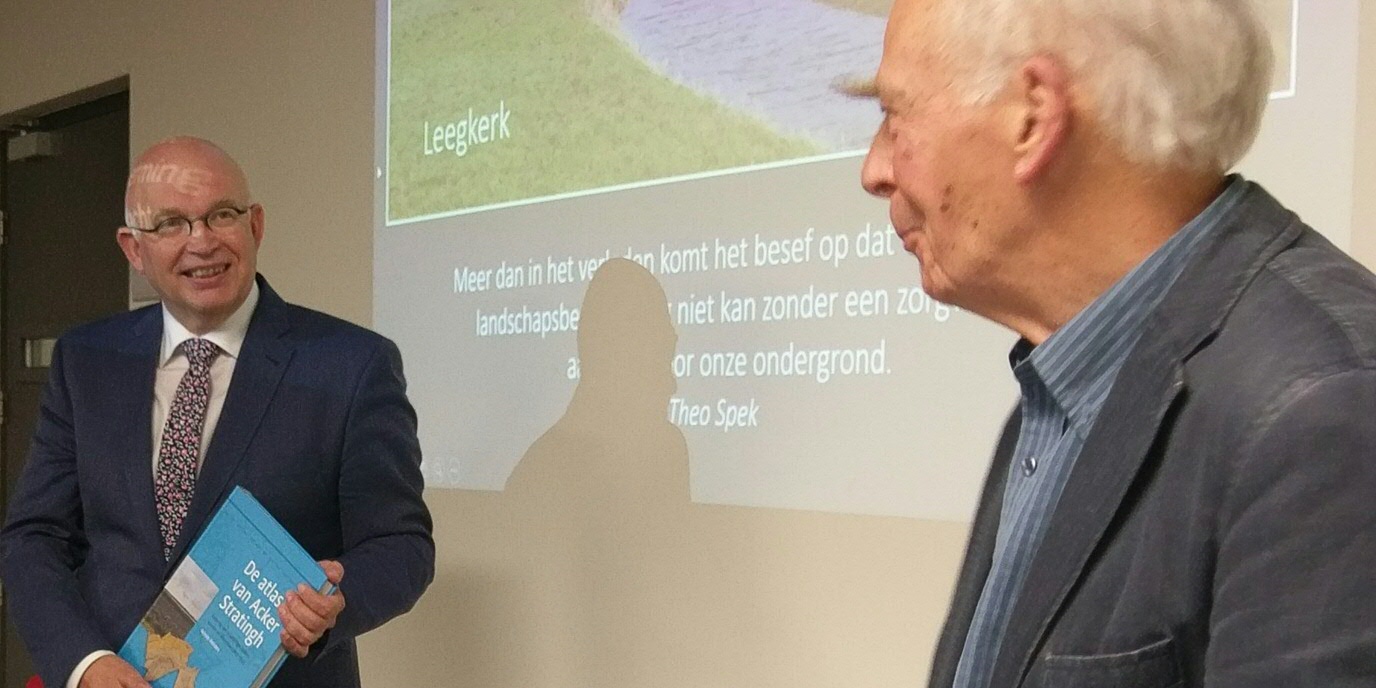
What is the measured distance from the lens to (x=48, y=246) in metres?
4.44

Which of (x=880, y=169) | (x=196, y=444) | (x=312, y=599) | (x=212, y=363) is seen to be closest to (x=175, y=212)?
(x=212, y=363)

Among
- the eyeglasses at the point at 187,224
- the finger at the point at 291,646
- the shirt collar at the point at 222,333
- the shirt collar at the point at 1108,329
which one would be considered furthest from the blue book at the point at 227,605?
the shirt collar at the point at 1108,329

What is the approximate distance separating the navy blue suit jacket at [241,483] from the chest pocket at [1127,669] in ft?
3.92

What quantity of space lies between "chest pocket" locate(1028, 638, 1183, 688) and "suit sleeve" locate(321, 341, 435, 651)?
3.90 ft

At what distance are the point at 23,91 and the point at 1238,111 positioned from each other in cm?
477

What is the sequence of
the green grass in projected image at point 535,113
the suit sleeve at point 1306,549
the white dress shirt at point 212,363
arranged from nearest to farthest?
the suit sleeve at point 1306,549, the white dress shirt at point 212,363, the green grass in projected image at point 535,113

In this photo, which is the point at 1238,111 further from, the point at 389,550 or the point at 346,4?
the point at 346,4

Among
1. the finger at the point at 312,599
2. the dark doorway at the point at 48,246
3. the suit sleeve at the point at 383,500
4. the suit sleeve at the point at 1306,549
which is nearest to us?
the suit sleeve at the point at 1306,549

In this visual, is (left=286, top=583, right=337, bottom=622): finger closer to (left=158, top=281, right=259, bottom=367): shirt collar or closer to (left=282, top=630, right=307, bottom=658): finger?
(left=282, top=630, right=307, bottom=658): finger

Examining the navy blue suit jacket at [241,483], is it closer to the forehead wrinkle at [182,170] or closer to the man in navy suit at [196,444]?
the man in navy suit at [196,444]

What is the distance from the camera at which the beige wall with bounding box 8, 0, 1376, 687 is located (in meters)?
1.93

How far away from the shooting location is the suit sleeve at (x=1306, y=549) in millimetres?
564

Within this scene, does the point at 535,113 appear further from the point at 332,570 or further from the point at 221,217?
the point at 332,570

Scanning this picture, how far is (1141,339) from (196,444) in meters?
1.49
